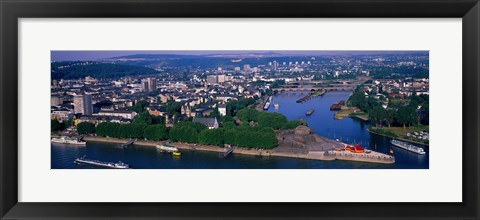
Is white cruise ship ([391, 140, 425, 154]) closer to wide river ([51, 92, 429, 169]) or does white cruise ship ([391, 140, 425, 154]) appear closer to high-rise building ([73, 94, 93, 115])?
→ wide river ([51, 92, 429, 169])

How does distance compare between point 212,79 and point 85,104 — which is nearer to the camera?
point 85,104

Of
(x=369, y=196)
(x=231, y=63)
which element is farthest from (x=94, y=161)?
(x=369, y=196)

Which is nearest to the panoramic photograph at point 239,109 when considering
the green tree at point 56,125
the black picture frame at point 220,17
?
the green tree at point 56,125

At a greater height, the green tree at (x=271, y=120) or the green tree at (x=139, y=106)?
the green tree at (x=139, y=106)

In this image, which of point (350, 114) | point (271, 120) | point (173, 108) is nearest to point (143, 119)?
point (173, 108)

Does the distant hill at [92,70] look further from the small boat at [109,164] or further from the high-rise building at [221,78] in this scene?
the small boat at [109,164]

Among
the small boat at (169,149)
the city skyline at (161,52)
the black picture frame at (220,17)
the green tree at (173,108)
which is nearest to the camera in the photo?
the black picture frame at (220,17)

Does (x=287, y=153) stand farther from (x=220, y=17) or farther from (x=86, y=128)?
(x=86, y=128)
